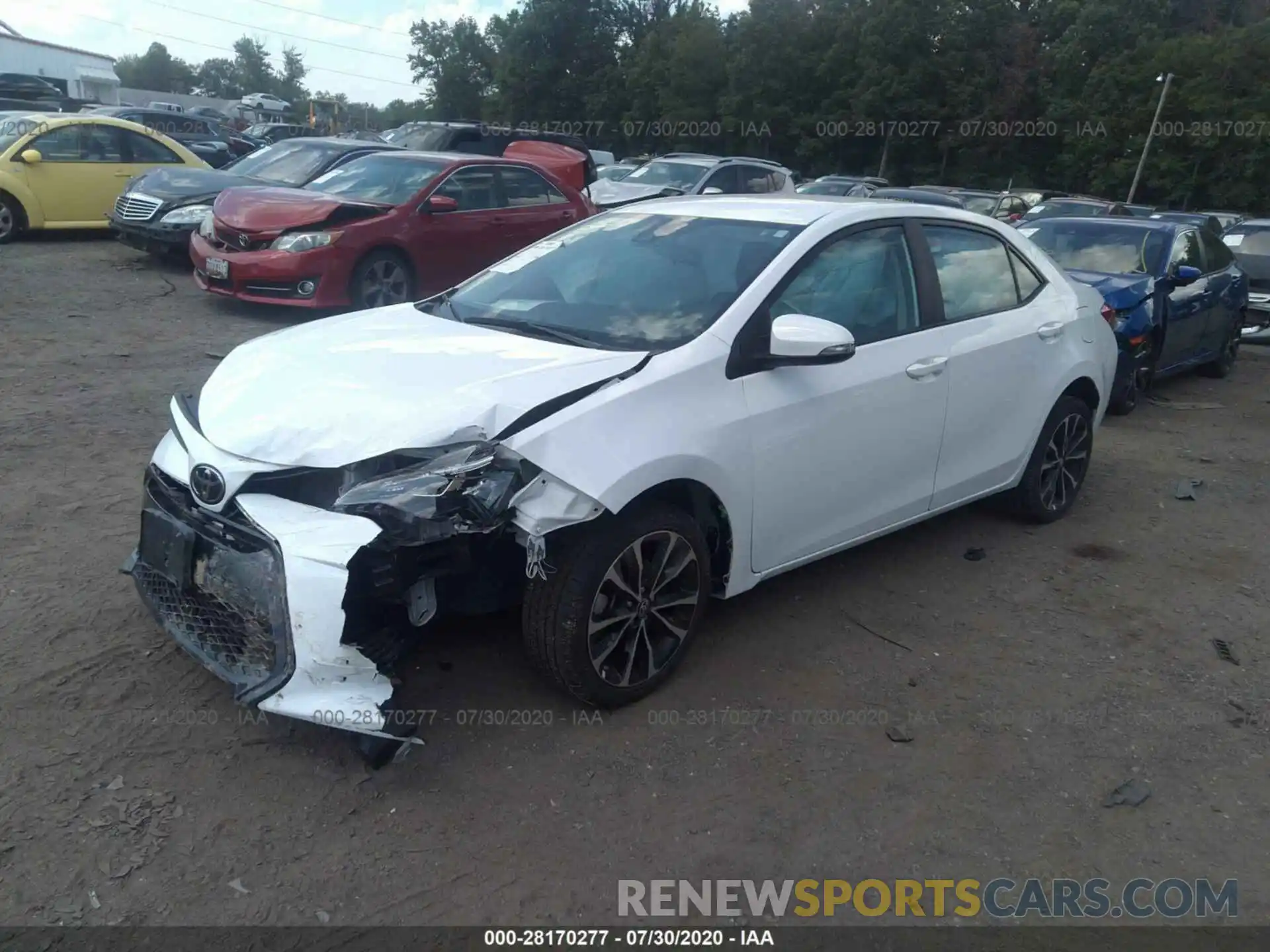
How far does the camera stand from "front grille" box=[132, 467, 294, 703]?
3072 millimetres

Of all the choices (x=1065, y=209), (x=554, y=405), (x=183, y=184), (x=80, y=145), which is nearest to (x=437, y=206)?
(x=183, y=184)

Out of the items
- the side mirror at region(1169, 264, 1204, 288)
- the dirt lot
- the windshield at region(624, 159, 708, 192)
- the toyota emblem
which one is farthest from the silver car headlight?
the side mirror at region(1169, 264, 1204, 288)

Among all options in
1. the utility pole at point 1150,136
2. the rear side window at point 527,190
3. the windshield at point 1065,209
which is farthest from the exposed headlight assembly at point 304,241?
the utility pole at point 1150,136

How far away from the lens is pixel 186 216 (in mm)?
10984

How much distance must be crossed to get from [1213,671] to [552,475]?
2958 millimetres

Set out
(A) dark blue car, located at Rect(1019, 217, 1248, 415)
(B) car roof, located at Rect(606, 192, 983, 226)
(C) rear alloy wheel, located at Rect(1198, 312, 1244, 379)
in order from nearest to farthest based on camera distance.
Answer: (B) car roof, located at Rect(606, 192, 983, 226)
(A) dark blue car, located at Rect(1019, 217, 1248, 415)
(C) rear alloy wheel, located at Rect(1198, 312, 1244, 379)

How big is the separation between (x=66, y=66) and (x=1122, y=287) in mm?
54528

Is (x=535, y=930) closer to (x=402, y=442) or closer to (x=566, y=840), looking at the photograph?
(x=566, y=840)

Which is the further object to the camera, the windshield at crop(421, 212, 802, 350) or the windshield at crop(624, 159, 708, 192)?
the windshield at crop(624, 159, 708, 192)

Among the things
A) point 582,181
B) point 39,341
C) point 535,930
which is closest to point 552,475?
point 535,930

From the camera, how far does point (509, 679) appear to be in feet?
12.5

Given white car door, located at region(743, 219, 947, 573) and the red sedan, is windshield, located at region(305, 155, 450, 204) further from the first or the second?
white car door, located at region(743, 219, 947, 573)

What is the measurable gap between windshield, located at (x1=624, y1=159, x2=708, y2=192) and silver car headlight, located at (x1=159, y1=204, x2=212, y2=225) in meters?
7.71

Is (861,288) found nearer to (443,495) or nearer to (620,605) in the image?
(620,605)
